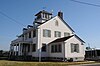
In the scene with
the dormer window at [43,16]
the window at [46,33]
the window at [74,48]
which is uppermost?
the dormer window at [43,16]

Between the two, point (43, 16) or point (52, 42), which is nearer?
point (52, 42)

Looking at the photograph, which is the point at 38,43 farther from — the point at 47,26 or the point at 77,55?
the point at 77,55

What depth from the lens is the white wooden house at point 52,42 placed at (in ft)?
107

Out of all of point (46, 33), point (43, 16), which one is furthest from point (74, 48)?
point (43, 16)

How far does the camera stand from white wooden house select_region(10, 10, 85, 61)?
107 feet

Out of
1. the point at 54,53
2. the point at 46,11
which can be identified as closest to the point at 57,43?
the point at 54,53

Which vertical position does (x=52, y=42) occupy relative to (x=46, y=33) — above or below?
→ below

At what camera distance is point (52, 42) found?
115 feet

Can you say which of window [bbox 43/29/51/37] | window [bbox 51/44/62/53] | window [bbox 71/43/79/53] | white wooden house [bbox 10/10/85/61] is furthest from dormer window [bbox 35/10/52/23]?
window [bbox 71/43/79/53]

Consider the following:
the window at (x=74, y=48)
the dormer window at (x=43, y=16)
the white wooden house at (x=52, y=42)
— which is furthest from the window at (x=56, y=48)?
the dormer window at (x=43, y=16)

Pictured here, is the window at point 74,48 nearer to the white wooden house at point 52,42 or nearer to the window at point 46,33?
the white wooden house at point 52,42

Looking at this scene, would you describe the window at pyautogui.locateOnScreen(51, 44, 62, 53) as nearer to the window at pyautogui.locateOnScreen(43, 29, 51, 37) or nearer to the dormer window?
the window at pyautogui.locateOnScreen(43, 29, 51, 37)

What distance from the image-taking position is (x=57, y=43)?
109ft

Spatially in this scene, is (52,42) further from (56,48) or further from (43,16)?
(43,16)
